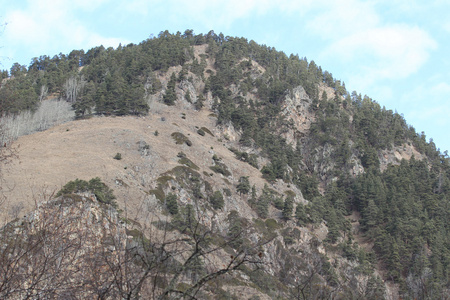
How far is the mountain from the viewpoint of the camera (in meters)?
58.9

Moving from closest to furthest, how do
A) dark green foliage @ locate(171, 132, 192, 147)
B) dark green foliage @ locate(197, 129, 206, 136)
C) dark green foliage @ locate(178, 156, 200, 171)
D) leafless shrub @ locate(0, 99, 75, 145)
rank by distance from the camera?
1. dark green foliage @ locate(178, 156, 200, 171)
2. dark green foliage @ locate(171, 132, 192, 147)
3. leafless shrub @ locate(0, 99, 75, 145)
4. dark green foliage @ locate(197, 129, 206, 136)

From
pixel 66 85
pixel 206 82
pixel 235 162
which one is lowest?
pixel 235 162

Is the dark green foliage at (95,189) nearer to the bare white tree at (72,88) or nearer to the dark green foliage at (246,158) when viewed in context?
the dark green foliage at (246,158)

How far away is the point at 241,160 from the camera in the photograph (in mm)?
105688

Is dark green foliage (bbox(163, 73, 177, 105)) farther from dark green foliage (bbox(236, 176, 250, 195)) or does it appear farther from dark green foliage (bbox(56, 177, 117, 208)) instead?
dark green foliage (bbox(56, 177, 117, 208))

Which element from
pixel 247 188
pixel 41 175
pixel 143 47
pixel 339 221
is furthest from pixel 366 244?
pixel 143 47

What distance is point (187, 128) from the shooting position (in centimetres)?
11469

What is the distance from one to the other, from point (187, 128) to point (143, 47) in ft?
256

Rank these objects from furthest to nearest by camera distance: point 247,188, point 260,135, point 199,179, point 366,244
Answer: point 260,135 < point 366,244 < point 247,188 < point 199,179

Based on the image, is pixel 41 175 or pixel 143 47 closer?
pixel 41 175

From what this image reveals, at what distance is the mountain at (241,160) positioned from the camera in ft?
193

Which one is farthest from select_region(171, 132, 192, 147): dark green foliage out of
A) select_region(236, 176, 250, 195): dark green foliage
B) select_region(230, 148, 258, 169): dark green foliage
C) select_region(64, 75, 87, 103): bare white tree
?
select_region(64, 75, 87, 103): bare white tree

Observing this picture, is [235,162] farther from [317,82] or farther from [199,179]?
[317,82]

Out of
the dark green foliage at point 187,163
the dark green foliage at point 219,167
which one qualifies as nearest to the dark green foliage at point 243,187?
the dark green foliage at point 219,167
